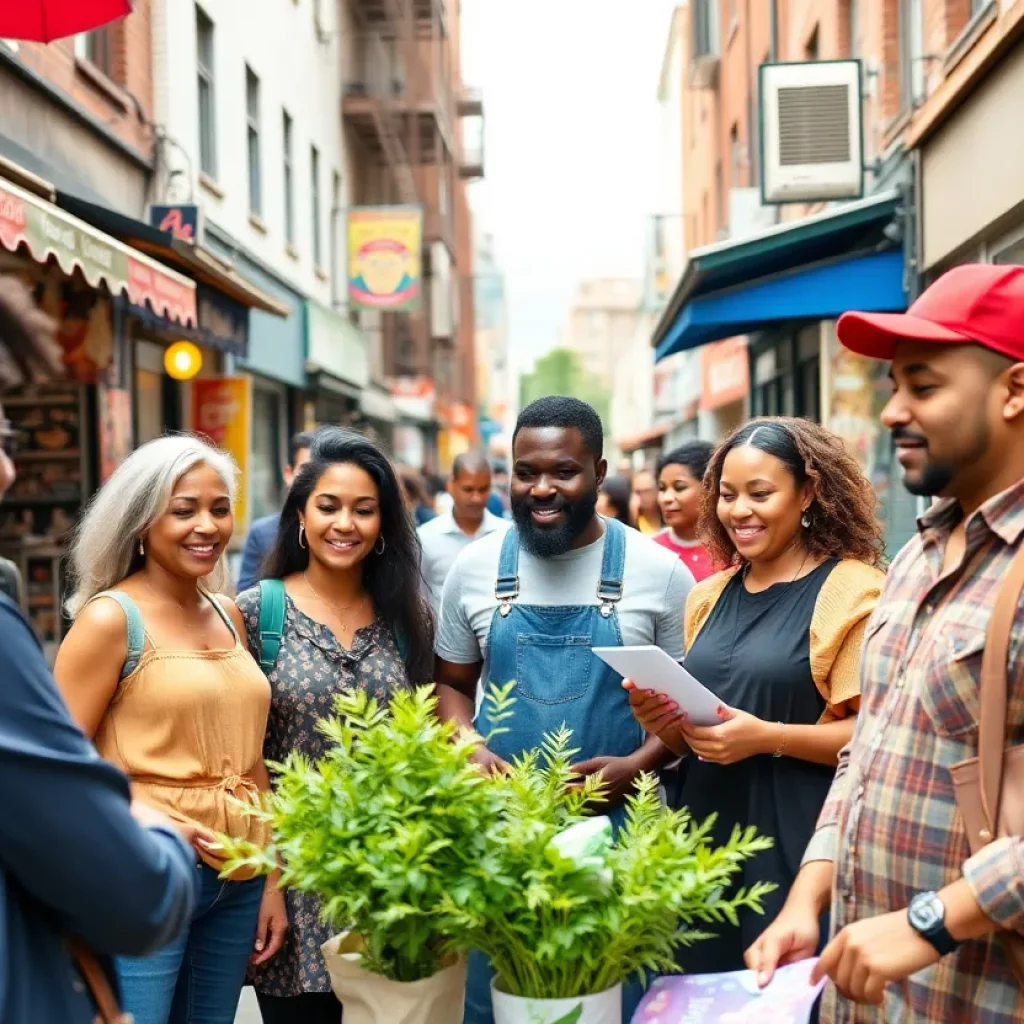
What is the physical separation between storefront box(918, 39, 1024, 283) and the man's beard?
15.7ft

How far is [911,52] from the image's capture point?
1069 centimetres

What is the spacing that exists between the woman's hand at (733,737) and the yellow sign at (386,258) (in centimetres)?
1738

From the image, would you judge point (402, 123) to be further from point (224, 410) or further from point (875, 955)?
point (875, 955)

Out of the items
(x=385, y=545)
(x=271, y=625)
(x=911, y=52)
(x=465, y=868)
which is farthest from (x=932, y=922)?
(x=911, y=52)

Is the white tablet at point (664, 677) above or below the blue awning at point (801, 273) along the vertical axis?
below

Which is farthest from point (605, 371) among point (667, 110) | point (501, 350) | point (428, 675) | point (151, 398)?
point (428, 675)

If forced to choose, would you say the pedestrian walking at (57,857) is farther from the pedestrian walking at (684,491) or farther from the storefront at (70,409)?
the storefront at (70,409)

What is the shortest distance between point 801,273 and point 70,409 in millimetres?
6077

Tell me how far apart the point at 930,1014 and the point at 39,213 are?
5996 millimetres

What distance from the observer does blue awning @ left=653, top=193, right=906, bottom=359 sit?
31.6ft

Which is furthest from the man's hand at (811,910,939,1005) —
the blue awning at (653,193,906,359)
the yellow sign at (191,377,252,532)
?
the yellow sign at (191,377,252,532)

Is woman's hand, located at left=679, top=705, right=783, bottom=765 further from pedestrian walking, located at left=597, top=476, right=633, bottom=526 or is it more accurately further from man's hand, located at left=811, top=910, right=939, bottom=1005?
pedestrian walking, located at left=597, top=476, right=633, bottom=526

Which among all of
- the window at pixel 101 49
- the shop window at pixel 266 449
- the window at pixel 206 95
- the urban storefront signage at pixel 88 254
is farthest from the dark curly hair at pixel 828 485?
the shop window at pixel 266 449

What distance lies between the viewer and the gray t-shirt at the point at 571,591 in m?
3.43
